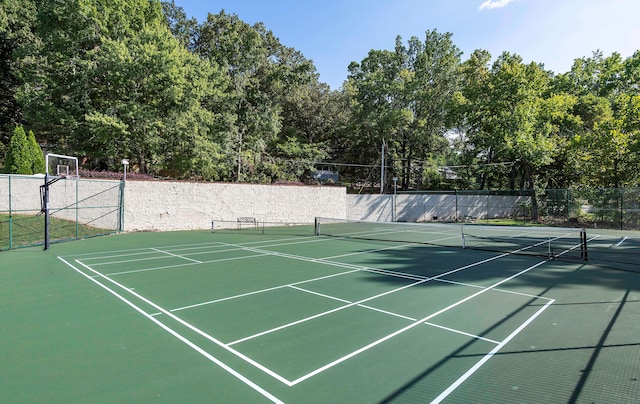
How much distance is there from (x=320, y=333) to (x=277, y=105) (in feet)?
105

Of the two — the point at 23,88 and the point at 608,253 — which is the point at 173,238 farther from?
the point at 608,253

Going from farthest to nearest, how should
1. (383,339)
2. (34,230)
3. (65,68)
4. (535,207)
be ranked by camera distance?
(535,207) → (65,68) → (34,230) → (383,339)

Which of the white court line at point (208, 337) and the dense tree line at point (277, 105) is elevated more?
the dense tree line at point (277, 105)

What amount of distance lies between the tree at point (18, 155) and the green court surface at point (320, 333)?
988 cm

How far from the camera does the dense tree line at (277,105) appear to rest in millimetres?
23391

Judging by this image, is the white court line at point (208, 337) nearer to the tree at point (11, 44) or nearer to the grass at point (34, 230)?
the grass at point (34, 230)

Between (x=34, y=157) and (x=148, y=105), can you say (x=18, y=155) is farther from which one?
(x=148, y=105)

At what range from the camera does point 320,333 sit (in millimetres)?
5375

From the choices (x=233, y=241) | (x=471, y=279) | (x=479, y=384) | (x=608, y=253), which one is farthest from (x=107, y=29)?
(x=608, y=253)

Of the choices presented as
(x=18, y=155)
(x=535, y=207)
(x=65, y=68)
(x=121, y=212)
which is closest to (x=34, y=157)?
(x=18, y=155)

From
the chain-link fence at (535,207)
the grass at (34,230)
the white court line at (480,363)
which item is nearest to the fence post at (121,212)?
the grass at (34,230)

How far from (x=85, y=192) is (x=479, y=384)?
820 inches

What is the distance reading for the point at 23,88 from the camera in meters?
23.2

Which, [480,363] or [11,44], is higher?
[11,44]
